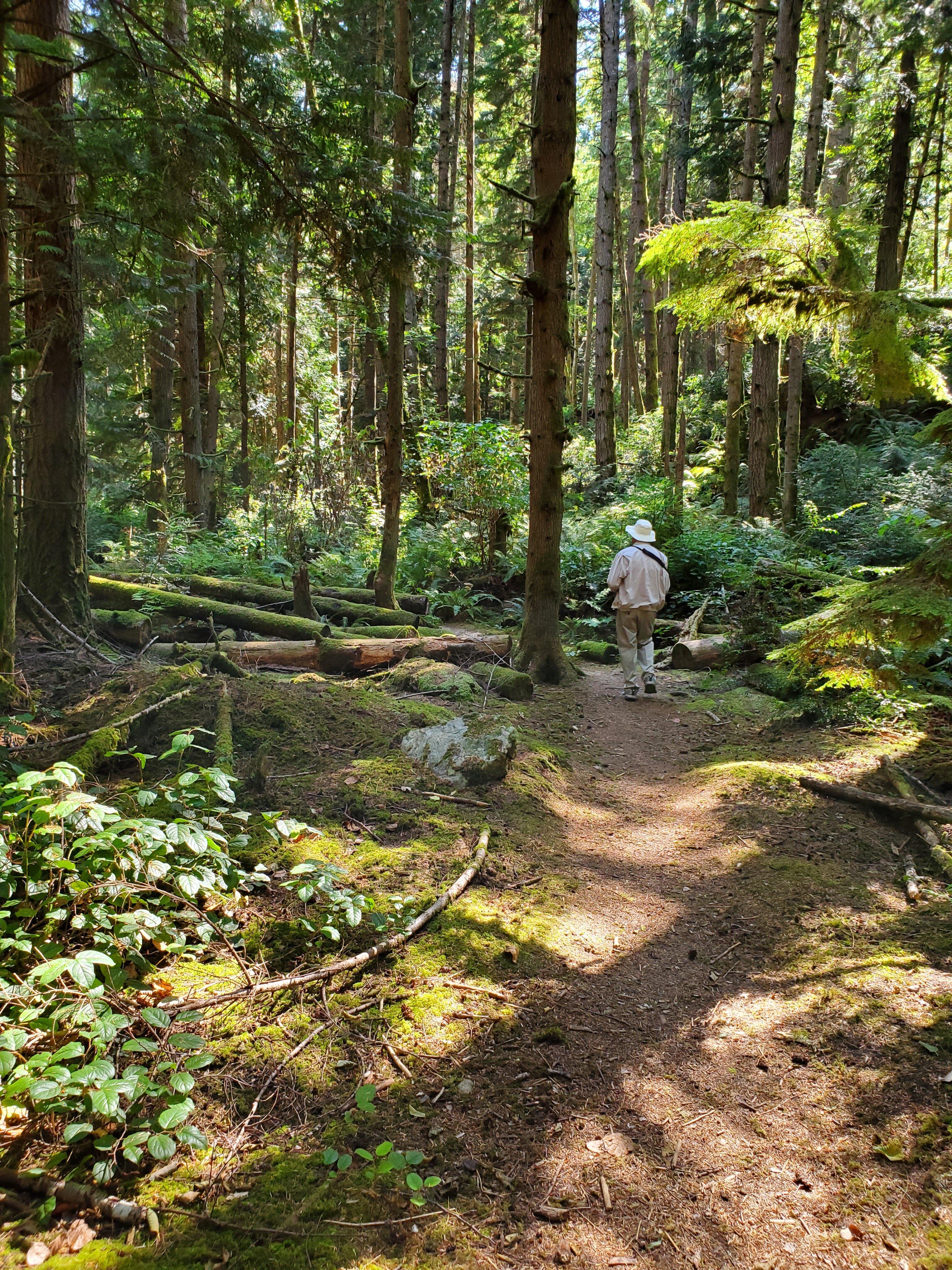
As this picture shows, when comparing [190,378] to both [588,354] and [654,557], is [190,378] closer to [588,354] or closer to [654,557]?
[654,557]

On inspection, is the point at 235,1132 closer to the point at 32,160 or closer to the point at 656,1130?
the point at 656,1130

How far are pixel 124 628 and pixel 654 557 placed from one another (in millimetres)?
6823

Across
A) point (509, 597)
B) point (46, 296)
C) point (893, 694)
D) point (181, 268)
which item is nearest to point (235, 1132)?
point (893, 694)

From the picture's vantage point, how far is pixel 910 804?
5070mm

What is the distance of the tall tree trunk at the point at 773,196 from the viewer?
Result: 13016 mm

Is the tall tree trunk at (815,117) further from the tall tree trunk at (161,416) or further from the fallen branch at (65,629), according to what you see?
the fallen branch at (65,629)

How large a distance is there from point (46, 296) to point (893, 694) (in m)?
9.12

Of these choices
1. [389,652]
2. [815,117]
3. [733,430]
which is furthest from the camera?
[733,430]

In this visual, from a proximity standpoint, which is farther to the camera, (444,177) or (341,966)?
(444,177)

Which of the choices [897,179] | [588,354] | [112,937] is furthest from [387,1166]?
[588,354]

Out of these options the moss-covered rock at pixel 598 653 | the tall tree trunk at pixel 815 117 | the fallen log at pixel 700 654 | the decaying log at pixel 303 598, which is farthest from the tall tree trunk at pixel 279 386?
the fallen log at pixel 700 654

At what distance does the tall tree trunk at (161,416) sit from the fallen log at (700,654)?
Result: 403 inches

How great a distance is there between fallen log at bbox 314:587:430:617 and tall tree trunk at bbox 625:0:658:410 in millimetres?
8596

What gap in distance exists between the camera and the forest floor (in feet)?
7.34
